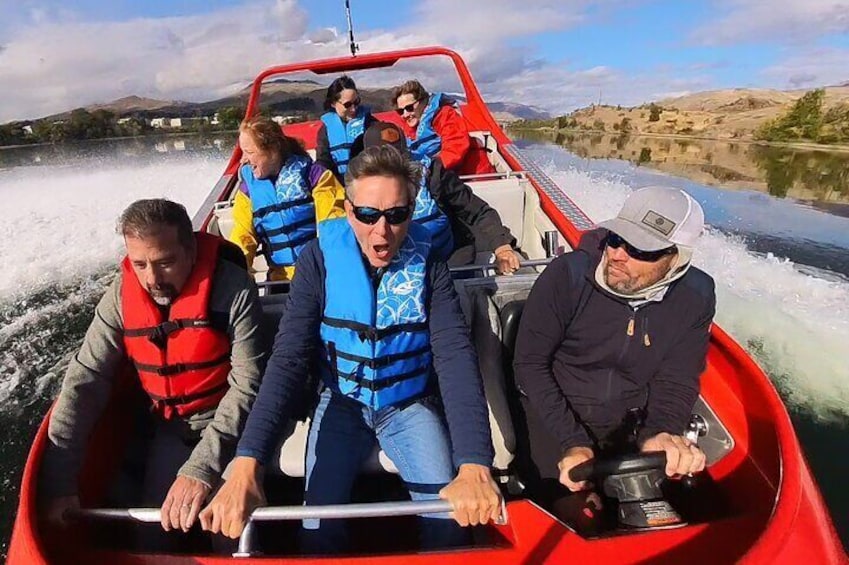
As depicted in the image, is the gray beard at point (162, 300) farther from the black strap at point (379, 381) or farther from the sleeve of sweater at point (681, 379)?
the sleeve of sweater at point (681, 379)

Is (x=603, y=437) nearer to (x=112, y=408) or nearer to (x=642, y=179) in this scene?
(x=112, y=408)

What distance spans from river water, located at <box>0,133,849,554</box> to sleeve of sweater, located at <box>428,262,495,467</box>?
1.89 metres

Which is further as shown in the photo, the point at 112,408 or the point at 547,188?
the point at 547,188

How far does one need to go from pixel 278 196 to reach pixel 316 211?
0.60 ft

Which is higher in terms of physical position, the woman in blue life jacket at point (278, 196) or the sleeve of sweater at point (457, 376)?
the woman in blue life jacket at point (278, 196)

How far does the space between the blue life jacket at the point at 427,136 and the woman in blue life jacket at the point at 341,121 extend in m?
0.34

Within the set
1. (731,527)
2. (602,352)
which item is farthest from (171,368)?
(731,527)

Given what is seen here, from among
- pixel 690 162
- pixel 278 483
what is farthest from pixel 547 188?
pixel 690 162

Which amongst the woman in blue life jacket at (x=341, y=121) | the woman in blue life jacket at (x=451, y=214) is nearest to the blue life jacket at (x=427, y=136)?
the woman in blue life jacket at (x=341, y=121)

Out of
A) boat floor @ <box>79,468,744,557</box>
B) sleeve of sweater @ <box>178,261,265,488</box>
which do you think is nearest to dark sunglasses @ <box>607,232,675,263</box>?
boat floor @ <box>79,468,744,557</box>

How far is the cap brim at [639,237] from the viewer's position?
1.30 m

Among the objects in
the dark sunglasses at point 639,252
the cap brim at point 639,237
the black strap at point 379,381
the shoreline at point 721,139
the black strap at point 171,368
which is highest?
the cap brim at point 639,237

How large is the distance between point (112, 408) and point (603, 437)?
1469mm

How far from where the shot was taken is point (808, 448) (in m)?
2.66
